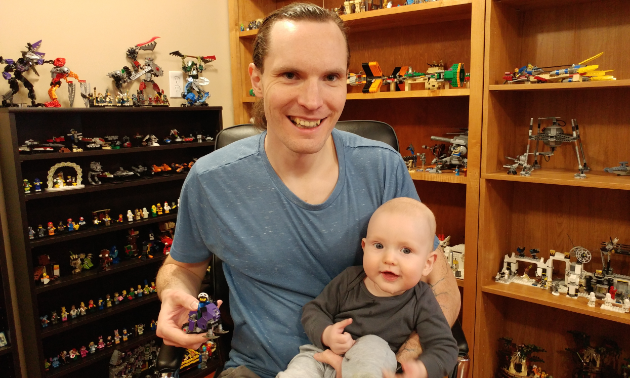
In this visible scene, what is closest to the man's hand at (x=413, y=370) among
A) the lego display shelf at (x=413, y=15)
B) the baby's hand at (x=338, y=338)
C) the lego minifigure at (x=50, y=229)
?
the baby's hand at (x=338, y=338)

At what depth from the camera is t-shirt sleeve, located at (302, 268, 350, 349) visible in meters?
1.08

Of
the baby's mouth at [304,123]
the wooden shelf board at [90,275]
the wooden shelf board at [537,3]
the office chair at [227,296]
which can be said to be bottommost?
the wooden shelf board at [90,275]

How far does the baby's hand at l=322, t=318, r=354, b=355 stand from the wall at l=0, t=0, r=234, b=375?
1798mm

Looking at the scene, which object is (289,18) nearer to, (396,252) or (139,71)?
(396,252)

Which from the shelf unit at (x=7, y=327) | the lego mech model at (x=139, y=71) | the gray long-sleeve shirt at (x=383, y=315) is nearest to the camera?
the gray long-sleeve shirt at (x=383, y=315)

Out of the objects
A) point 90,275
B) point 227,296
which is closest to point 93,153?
point 90,275

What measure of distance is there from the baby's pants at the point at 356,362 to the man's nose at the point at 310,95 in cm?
57

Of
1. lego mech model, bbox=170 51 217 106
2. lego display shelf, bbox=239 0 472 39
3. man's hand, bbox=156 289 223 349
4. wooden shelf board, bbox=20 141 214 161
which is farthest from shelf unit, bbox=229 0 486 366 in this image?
man's hand, bbox=156 289 223 349

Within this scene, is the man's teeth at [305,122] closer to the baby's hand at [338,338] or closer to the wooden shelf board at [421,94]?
the baby's hand at [338,338]

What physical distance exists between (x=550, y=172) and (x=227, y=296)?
151 cm

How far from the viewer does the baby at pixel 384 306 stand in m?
1.03

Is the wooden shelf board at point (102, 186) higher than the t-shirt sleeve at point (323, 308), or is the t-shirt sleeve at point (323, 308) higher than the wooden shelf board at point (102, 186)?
the wooden shelf board at point (102, 186)

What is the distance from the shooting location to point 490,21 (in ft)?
6.04

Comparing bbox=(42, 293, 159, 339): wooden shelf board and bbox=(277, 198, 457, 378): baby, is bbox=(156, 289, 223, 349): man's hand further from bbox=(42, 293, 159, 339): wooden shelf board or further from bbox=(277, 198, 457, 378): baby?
bbox=(42, 293, 159, 339): wooden shelf board
